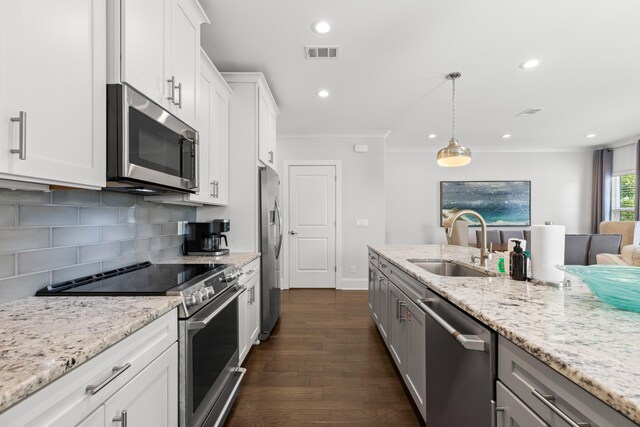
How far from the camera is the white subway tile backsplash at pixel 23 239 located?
109 cm

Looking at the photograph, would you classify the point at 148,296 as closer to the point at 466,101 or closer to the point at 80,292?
the point at 80,292

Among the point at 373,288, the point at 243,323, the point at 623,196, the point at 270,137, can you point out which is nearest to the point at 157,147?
the point at 243,323

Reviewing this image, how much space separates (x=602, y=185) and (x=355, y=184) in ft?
17.6

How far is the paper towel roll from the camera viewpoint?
1248 millimetres

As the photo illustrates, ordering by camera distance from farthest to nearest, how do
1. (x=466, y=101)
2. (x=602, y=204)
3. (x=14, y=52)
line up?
(x=602, y=204) → (x=466, y=101) → (x=14, y=52)

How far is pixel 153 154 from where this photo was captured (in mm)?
1391

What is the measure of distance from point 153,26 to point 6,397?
5.13 feet

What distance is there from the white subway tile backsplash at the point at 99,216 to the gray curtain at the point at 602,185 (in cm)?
822

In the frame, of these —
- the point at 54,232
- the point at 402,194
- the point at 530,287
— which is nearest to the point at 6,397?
the point at 54,232

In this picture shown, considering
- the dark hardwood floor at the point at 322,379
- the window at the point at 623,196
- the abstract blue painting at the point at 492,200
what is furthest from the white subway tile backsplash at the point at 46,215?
the window at the point at 623,196

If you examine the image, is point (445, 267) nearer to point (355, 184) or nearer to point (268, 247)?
point (268, 247)

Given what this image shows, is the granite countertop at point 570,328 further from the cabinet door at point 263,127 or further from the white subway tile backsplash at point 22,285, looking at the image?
the cabinet door at point 263,127

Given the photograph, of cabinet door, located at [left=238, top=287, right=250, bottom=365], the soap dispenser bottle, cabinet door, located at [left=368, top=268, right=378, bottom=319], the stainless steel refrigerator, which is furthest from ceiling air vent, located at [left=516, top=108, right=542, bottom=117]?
cabinet door, located at [left=238, top=287, right=250, bottom=365]

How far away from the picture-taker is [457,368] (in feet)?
3.74
